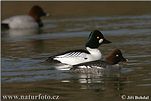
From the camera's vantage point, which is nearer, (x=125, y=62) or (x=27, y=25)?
(x=125, y=62)

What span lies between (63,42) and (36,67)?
15.2ft

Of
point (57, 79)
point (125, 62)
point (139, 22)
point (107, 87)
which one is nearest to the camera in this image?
point (107, 87)

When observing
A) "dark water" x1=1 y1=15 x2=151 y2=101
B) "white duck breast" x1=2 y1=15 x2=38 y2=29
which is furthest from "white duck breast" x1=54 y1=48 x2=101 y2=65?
"white duck breast" x1=2 y1=15 x2=38 y2=29

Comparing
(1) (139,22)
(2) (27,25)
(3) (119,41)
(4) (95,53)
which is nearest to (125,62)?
(4) (95,53)

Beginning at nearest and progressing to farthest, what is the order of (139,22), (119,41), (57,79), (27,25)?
(57,79) < (119,41) < (139,22) < (27,25)

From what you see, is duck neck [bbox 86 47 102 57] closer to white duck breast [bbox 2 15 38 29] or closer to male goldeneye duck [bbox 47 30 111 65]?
male goldeneye duck [bbox 47 30 111 65]

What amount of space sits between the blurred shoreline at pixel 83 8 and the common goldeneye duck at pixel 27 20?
23.9 inches

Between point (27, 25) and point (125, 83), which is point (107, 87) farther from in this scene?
point (27, 25)

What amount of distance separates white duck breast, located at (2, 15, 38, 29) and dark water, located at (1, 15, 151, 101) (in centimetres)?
40

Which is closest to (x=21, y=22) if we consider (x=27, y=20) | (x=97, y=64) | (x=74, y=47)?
(x=27, y=20)

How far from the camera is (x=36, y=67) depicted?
1488cm

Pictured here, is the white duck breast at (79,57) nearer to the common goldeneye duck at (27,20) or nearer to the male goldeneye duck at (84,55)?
the male goldeneye duck at (84,55)

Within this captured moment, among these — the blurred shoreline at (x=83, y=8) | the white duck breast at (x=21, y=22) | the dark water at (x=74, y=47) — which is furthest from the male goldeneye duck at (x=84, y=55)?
the blurred shoreline at (x=83, y=8)

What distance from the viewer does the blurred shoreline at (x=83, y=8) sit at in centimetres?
2548
